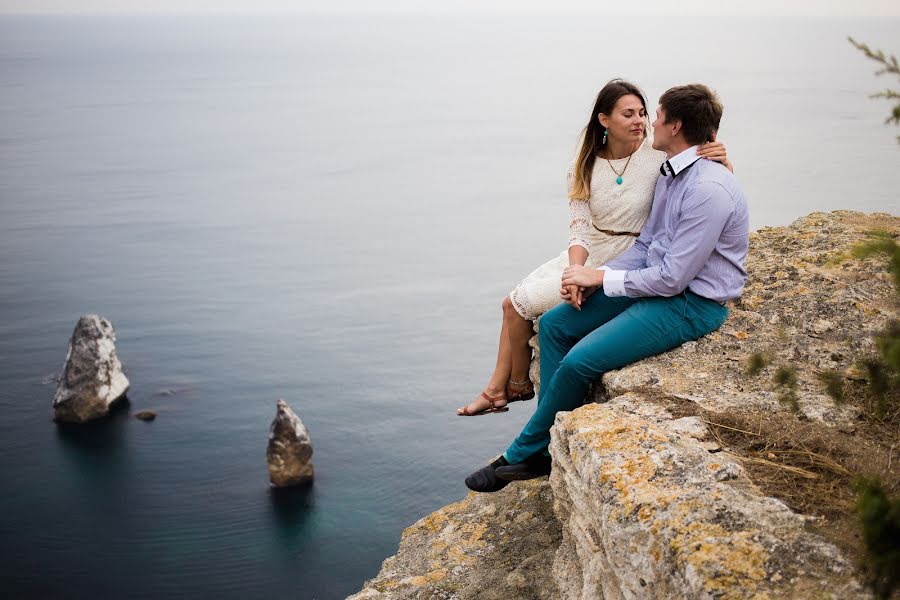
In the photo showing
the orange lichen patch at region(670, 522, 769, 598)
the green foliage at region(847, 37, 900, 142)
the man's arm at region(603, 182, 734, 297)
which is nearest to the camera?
the green foliage at region(847, 37, 900, 142)

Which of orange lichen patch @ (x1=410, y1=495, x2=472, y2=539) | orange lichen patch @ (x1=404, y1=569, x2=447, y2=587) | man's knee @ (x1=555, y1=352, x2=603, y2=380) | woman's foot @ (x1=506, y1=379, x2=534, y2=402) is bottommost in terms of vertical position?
orange lichen patch @ (x1=410, y1=495, x2=472, y2=539)

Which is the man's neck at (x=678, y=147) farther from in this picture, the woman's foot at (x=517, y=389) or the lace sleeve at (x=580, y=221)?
A: the woman's foot at (x=517, y=389)

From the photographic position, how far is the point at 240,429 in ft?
314

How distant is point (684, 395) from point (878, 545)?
3.24 metres

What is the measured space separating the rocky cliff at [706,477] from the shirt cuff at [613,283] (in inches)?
27.0

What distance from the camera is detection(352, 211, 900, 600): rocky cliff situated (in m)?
4.29

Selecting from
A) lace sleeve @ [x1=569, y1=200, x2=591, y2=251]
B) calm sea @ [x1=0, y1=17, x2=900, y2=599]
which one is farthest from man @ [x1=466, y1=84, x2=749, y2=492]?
calm sea @ [x1=0, y1=17, x2=900, y2=599]

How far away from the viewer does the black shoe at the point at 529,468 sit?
736 centimetres

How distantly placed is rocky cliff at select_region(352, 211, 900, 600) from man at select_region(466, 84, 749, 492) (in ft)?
0.76

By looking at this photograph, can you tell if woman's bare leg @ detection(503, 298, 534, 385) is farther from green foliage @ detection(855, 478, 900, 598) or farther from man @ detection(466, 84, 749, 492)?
green foliage @ detection(855, 478, 900, 598)

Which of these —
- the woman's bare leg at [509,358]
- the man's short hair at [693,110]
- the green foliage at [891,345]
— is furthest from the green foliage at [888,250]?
the woman's bare leg at [509,358]

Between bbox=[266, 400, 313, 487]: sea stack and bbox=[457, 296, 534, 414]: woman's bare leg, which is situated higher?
bbox=[457, 296, 534, 414]: woman's bare leg

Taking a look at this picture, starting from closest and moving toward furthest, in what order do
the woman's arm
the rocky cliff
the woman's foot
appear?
the rocky cliff
the woman's arm
the woman's foot

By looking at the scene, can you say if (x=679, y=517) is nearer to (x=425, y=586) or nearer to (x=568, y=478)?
(x=568, y=478)
